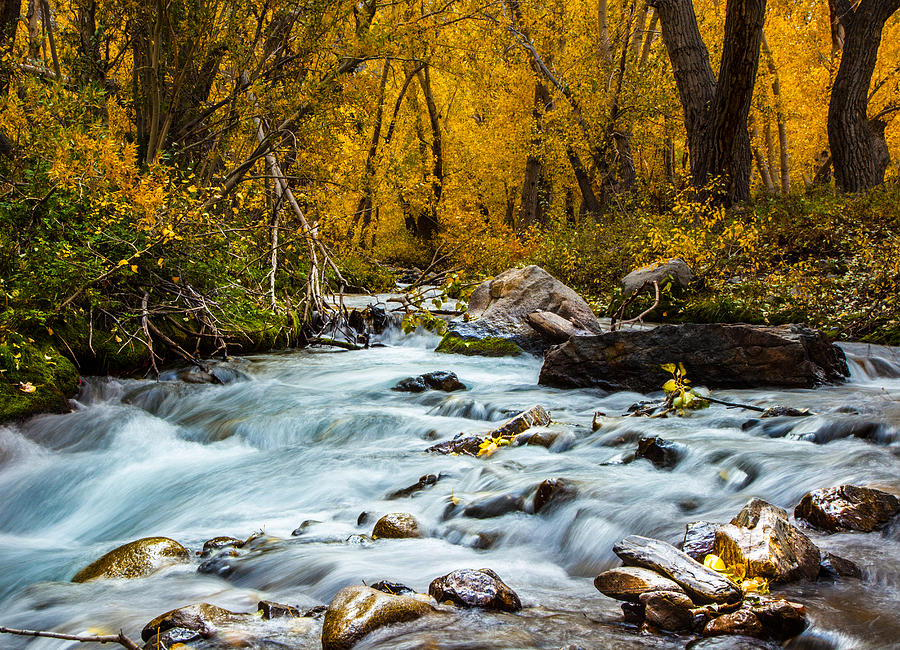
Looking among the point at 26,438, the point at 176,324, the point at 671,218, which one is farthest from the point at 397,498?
the point at 671,218

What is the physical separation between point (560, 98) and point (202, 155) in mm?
11773

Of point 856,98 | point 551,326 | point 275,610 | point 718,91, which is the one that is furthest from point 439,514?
point 856,98

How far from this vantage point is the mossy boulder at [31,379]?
6.25m

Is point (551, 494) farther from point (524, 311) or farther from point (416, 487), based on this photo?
point (524, 311)

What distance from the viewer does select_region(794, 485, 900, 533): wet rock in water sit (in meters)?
3.33

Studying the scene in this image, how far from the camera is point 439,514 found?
436 centimetres

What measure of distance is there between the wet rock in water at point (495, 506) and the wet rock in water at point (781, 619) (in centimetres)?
194

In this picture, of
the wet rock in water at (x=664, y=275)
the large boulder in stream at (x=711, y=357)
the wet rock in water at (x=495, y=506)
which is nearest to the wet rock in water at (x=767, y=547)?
the wet rock in water at (x=495, y=506)

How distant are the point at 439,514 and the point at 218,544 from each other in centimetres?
130

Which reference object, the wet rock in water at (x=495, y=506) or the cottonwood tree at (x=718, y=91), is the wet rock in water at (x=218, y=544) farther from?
the cottonwood tree at (x=718, y=91)

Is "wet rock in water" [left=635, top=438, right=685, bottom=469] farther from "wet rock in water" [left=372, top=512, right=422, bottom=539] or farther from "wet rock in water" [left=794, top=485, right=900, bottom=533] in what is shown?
"wet rock in water" [left=372, top=512, right=422, bottom=539]

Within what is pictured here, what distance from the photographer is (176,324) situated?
8.59m

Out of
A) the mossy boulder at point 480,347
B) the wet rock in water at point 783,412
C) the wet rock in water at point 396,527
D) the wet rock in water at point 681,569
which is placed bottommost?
the wet rock in water at point 396,527

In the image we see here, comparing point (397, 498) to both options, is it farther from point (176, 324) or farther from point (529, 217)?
point (529, 217)
